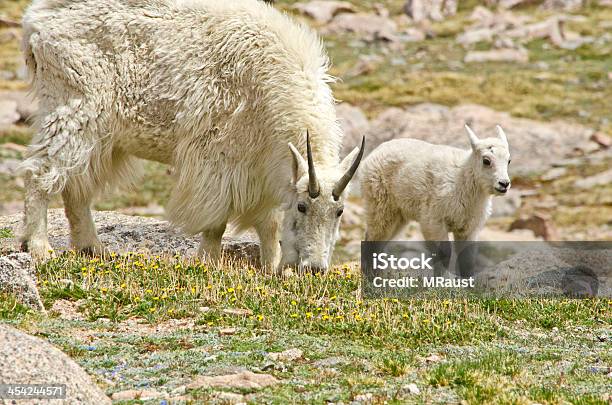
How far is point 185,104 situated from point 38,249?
2.47 meters

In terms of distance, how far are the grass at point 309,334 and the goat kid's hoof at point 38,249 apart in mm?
434

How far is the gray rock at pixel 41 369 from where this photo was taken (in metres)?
6.21

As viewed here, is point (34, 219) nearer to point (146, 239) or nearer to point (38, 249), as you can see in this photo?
point (38, 249)

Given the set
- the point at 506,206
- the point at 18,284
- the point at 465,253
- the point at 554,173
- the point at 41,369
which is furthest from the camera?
the point at 554,173

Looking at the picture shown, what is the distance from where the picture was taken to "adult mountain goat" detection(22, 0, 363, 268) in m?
11.6

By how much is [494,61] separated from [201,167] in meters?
43.1

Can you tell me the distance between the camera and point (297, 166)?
10.9 m

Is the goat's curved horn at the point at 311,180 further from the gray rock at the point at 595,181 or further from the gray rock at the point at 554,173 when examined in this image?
the gray rock at the point at 554,173

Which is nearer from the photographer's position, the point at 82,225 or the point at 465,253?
the point at 82,225

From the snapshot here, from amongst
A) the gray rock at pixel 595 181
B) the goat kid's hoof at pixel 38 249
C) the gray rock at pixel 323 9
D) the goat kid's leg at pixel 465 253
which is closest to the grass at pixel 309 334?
the goat kid's hoof at pixel 38 249

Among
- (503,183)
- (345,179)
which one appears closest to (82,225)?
(345,179)

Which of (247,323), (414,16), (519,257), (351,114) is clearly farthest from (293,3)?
(247,323)

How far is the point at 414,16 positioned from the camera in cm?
6406

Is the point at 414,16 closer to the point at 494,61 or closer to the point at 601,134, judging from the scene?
the point at 494,61
